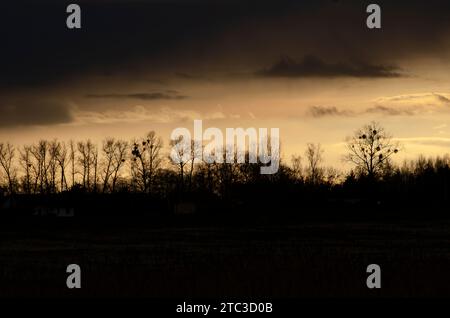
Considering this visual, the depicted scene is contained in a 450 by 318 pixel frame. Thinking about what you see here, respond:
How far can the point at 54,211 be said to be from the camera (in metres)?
136

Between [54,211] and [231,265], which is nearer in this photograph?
[231,265]

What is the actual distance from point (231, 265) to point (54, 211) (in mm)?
102014

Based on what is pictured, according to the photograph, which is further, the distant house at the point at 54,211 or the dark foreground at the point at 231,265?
the distant house at the point at 54,211

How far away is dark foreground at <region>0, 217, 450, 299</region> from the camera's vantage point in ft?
95.4

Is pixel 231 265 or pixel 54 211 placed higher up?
pixel 231 265

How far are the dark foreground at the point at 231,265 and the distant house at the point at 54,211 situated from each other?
2525 inches

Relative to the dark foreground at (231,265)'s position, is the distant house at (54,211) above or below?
below

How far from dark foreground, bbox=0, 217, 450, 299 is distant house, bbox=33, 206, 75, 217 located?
64.1 meters

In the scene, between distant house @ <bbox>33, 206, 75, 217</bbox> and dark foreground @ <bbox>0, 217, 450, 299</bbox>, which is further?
distant house @ <bbox>33, 206, 75, 217</bbox>

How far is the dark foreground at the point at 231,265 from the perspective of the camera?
29.1 m
